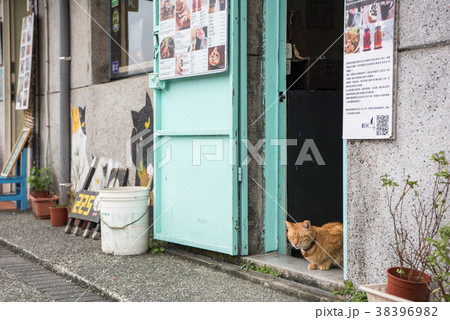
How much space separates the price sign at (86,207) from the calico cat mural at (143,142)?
0.68 metres

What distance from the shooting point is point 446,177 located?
323 centimetres

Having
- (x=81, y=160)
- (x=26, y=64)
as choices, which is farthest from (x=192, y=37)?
(x=26, y=64)

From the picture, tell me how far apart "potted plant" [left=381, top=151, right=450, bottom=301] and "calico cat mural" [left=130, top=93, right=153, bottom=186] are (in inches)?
134

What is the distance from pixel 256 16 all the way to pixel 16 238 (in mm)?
4051

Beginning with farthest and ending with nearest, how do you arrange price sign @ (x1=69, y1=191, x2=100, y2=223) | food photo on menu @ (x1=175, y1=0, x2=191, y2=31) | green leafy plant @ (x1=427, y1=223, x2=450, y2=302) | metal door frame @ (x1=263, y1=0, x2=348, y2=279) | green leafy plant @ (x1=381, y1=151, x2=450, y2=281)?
price sign @ (x1=69, y1=191, x2=100, y2=223)
food photo on menu @ (x1=175, y1=0, x2=191, y2=31)
metal door frame @ (x1=263, y1=0, x2=348, y2=279)
green leafy plant @ (x1=381, y1=151, x2=450, y2=281)
green leafy plant @ (x1=427, y1=223, x2=450, y2=302)

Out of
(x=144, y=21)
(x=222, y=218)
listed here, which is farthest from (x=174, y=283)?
(x=144, y=21)

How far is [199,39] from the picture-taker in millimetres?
5316

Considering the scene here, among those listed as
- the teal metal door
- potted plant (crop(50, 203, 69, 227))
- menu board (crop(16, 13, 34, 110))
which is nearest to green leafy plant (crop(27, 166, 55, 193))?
potted plant (crop(50, 203, 69, 227))

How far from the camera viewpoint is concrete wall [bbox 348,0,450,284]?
3396mm

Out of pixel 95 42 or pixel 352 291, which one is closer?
pixel 352 291

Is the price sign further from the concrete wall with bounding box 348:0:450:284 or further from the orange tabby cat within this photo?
the concrete wall with bounding box 348:0:450:284

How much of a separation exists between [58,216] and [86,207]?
81 cm

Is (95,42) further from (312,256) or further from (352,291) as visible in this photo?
(352,291)

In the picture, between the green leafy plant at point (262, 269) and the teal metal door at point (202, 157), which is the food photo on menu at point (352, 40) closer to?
the teal metal door at point (202, 157)
